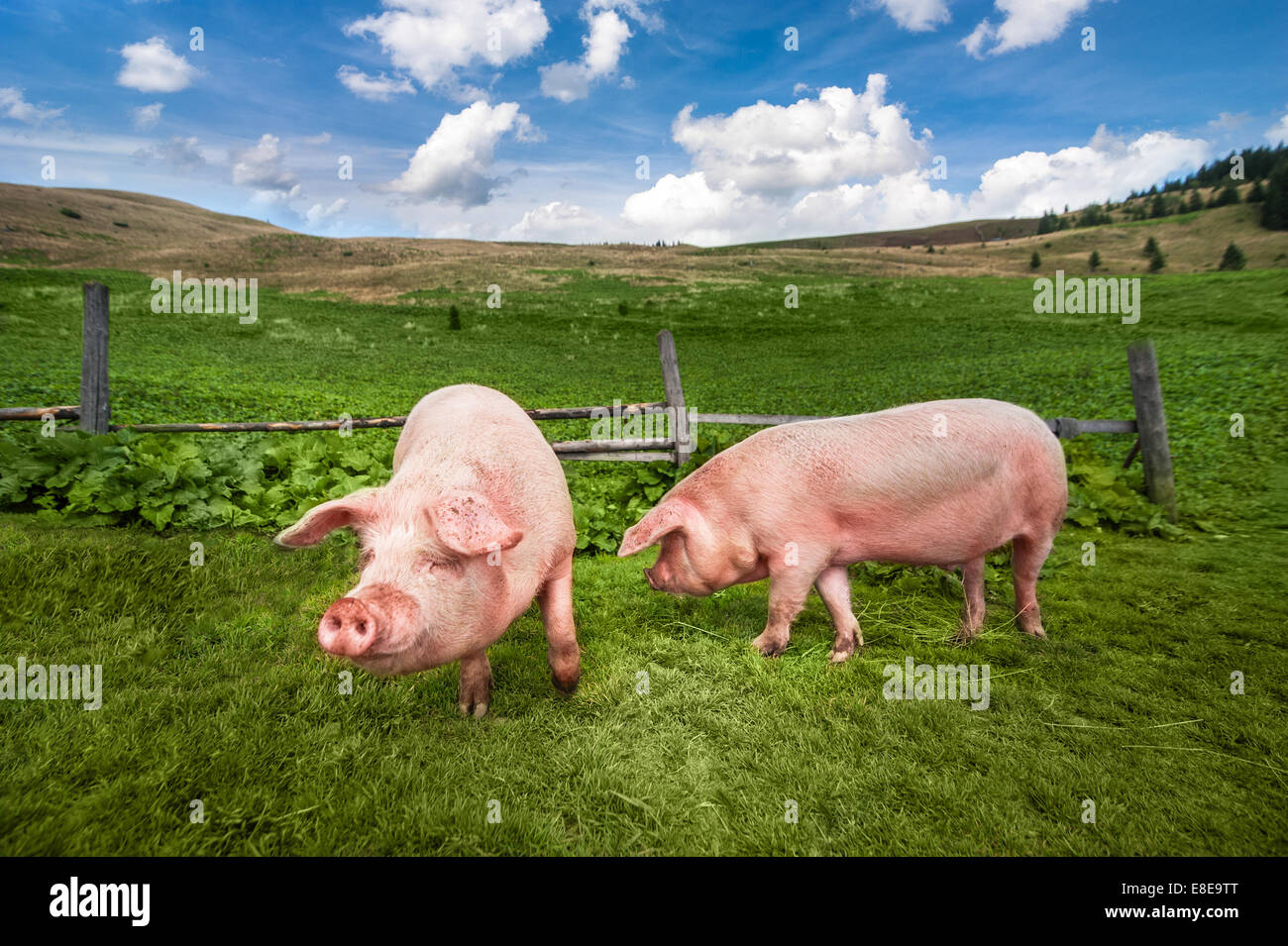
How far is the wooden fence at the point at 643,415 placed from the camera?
23.8ft

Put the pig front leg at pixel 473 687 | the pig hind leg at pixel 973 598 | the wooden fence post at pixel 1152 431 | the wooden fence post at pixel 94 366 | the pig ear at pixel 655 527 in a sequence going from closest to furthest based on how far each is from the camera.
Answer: the pig front leg at pixel 473 687 → the pig ear at pixel 655 527 → the pig hind leg at pixel 973 598 → the wooden fence post at pixel 94 366 → the wooden fence post at pixel 1152 431

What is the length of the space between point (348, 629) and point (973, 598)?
14.0 feet

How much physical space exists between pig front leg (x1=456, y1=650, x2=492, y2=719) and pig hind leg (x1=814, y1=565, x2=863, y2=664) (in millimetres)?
2304

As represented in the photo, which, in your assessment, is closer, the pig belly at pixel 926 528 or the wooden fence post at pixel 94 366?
the pig belly at pixel 926 528

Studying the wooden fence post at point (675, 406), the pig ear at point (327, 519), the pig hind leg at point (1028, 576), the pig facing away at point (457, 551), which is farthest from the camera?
the wooden fence post at point (675, 406)

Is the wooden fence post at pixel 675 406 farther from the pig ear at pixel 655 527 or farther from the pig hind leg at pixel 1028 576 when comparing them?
the pig hind leg at pixel 1028 576

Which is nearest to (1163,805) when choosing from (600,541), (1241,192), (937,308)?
(600,541)

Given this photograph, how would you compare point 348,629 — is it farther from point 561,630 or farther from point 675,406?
point 675,406

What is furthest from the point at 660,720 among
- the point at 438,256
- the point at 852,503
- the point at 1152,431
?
the point at 438,256

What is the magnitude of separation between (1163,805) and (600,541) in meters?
4.97

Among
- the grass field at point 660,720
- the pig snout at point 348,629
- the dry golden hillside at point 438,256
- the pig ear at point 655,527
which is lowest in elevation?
the grass field at point 660,720

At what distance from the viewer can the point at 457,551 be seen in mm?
2379

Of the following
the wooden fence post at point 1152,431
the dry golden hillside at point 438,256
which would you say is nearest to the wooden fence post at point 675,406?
the wooden fence post at point 1152,431

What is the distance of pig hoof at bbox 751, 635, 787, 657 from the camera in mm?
4141
